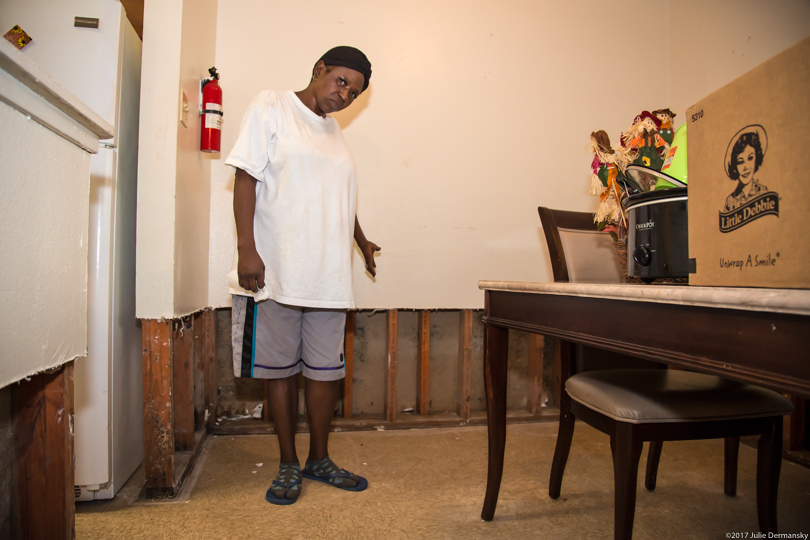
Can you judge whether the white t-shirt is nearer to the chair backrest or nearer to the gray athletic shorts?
the gray athletic shorts

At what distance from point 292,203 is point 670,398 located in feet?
4.13

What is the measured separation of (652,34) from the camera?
2.80 meters

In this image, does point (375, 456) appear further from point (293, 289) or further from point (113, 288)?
point (113, 288)

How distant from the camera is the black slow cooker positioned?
94 cm

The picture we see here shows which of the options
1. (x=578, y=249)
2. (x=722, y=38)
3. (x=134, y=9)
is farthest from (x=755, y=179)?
(x=134, y=9)

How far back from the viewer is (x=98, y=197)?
1.50m

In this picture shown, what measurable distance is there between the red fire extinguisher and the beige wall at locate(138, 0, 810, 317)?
0.35 feet

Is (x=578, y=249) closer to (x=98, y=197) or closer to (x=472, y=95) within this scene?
(x=472, y=95)

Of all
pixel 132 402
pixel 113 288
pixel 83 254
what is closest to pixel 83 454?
pixel 132 402

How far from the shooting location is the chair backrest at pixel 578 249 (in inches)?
66.9

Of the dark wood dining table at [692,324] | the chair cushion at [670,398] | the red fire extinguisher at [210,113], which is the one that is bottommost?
the chair cushion at [670,398]

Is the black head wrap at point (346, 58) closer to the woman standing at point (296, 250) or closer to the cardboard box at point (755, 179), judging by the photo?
the woman standing at point (296, 250)

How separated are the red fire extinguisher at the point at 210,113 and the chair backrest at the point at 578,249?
1.39m

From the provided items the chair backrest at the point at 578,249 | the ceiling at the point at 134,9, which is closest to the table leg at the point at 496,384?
the chair backrest at the point at 578,249
